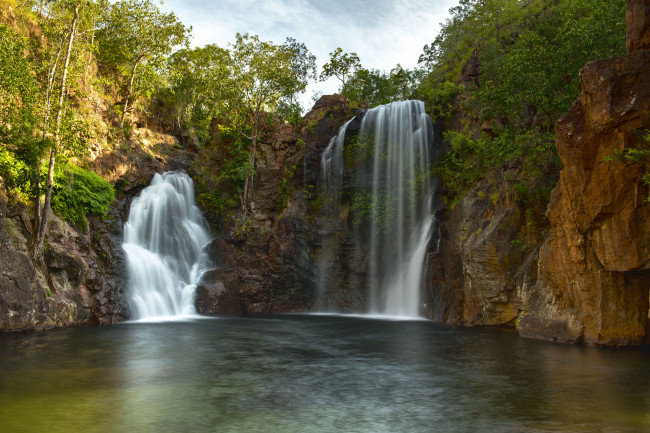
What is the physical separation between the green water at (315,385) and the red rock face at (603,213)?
3.61 feet

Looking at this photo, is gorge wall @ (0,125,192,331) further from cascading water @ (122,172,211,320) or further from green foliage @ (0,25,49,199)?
green foliage @ (0,25,49,199)

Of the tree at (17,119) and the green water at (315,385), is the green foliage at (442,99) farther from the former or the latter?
the tree at (17,119)

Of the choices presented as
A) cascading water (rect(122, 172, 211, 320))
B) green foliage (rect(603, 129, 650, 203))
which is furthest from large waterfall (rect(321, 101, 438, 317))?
green foliage (rect(603, 129, 650, 203))

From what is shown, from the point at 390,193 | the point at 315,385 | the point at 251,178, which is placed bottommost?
the point at 315,385

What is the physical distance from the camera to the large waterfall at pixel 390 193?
25422 mm

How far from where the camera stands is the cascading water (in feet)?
75.9

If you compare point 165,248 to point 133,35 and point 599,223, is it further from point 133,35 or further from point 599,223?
point 599,223

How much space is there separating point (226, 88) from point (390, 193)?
523 inches

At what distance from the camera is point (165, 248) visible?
26.0 meters

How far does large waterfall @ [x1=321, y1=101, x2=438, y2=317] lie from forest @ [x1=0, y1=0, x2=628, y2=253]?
1482 millimetres

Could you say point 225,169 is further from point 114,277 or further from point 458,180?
point 458,180

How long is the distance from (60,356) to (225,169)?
818 inches

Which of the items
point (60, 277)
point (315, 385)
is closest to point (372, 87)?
point (60, 277)

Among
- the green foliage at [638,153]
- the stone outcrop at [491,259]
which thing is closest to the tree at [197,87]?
the stone outcrop at [491,259]
